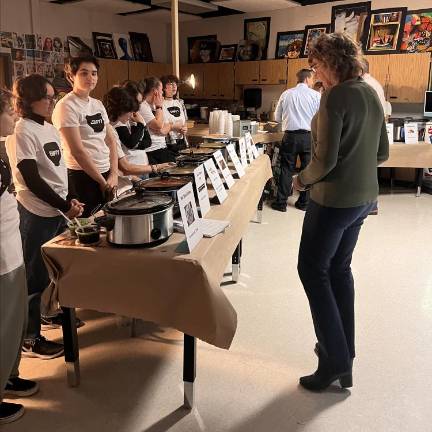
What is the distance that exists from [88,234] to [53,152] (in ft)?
2.13

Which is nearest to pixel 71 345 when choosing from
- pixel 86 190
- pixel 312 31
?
pixel 86 190

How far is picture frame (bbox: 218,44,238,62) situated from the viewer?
8899 millimetres

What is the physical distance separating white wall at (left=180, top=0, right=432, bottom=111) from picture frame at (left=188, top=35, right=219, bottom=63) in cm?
10

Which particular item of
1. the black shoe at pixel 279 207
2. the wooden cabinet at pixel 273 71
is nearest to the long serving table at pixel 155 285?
the black shoe at pixel 279 207

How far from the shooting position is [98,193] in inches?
112

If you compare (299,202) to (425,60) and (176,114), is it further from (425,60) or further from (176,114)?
(425,60)

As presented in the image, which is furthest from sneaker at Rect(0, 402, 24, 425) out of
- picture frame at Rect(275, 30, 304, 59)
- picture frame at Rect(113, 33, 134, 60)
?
picture frame at Rect(113, 33, 134, 60)

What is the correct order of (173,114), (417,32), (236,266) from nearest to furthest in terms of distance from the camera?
(236,266), (173,114), (417,32)

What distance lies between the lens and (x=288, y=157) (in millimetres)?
5676

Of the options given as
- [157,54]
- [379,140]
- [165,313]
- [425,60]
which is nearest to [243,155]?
[379,140]

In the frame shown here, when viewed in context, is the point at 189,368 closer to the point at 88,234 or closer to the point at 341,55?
the point at 88,234

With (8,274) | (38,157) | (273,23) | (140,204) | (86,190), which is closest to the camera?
(8,274)

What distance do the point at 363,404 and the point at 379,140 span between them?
1206 mm

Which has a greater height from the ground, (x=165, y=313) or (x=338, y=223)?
(x=338, y=223)
